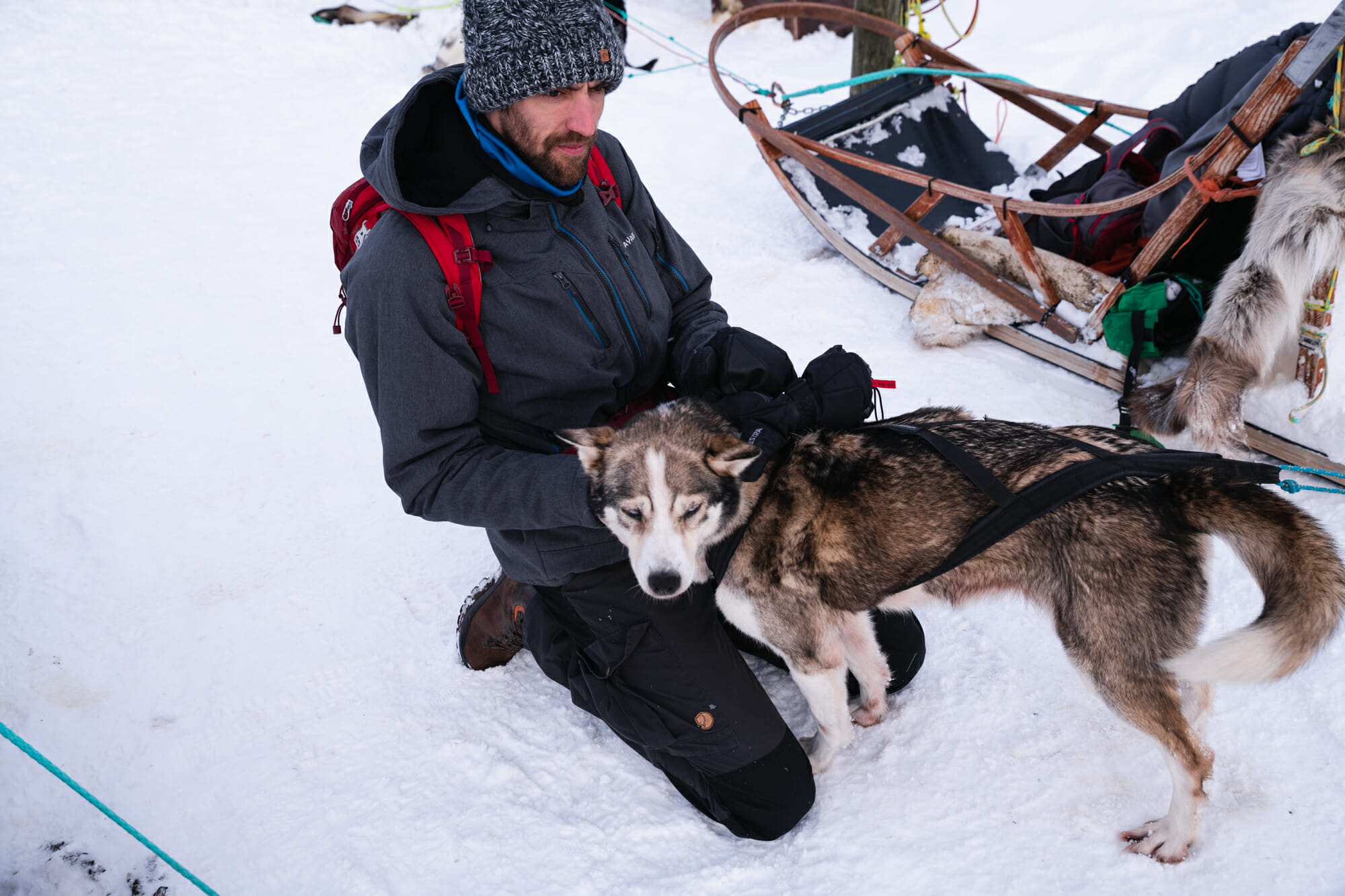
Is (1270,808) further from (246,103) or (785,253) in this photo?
(246,103)

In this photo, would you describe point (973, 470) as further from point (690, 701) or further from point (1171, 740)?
point (690, 701)

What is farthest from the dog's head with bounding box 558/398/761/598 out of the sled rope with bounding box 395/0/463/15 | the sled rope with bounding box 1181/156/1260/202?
the sled rope with bounding box 395/0/463/15

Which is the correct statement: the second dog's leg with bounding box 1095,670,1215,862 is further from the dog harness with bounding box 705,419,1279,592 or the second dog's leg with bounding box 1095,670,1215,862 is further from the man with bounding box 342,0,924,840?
the man with bounding box 342,0,924,840

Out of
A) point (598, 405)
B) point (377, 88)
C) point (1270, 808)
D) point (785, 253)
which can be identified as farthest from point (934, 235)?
point (377, 88)

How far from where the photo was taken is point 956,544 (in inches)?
78.0

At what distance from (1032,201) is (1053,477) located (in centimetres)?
230

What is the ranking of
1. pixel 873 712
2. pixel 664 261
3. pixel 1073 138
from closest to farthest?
pixel 873 712
pixel 664 261
pixel 1073 138

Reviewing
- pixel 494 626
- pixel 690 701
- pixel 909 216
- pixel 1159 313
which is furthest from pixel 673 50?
pixel 690 701

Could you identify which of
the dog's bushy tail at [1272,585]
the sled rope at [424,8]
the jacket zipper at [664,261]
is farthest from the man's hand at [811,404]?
the sled rope at [424,8]

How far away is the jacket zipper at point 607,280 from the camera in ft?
7.25

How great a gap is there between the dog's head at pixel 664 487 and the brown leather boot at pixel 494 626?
0.71 m

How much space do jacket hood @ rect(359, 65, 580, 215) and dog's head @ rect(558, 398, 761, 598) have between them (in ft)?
2.13

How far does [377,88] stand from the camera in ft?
23.6

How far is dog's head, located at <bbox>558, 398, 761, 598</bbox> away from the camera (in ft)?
6.37
